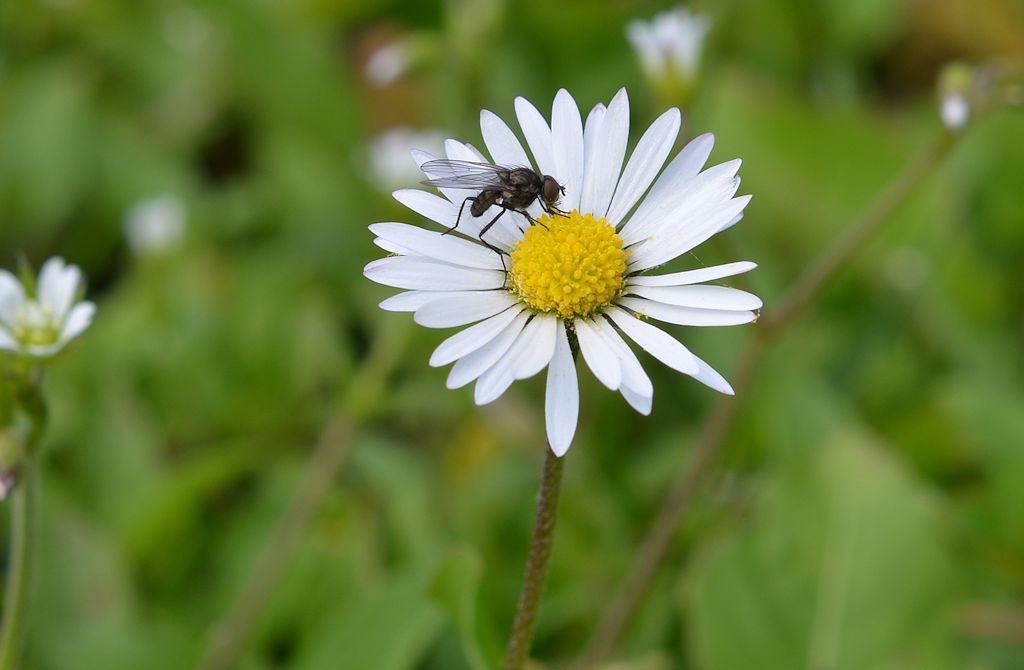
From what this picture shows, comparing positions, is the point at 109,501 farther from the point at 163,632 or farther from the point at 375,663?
the point at 375,663

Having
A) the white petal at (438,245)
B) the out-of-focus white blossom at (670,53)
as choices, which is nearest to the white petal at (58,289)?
the white petal at (438,245)

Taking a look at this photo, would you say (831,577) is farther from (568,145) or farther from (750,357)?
(568,145)

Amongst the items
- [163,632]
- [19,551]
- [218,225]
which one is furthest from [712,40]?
[19,551]

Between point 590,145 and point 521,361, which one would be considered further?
point 590,145

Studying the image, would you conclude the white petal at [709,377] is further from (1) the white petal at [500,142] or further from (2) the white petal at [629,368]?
(1) the white petal at [500,142]

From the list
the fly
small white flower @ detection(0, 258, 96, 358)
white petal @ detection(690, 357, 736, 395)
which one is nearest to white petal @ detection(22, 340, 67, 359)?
small white flower @ detection(0, 258, 96, 358)

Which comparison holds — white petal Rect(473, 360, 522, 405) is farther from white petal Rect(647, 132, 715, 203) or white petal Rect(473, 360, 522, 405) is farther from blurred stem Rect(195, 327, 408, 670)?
blurred stem Rect(195, 327, 408, 670)

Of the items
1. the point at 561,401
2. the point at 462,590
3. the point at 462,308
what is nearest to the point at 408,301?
the point at 462,308
